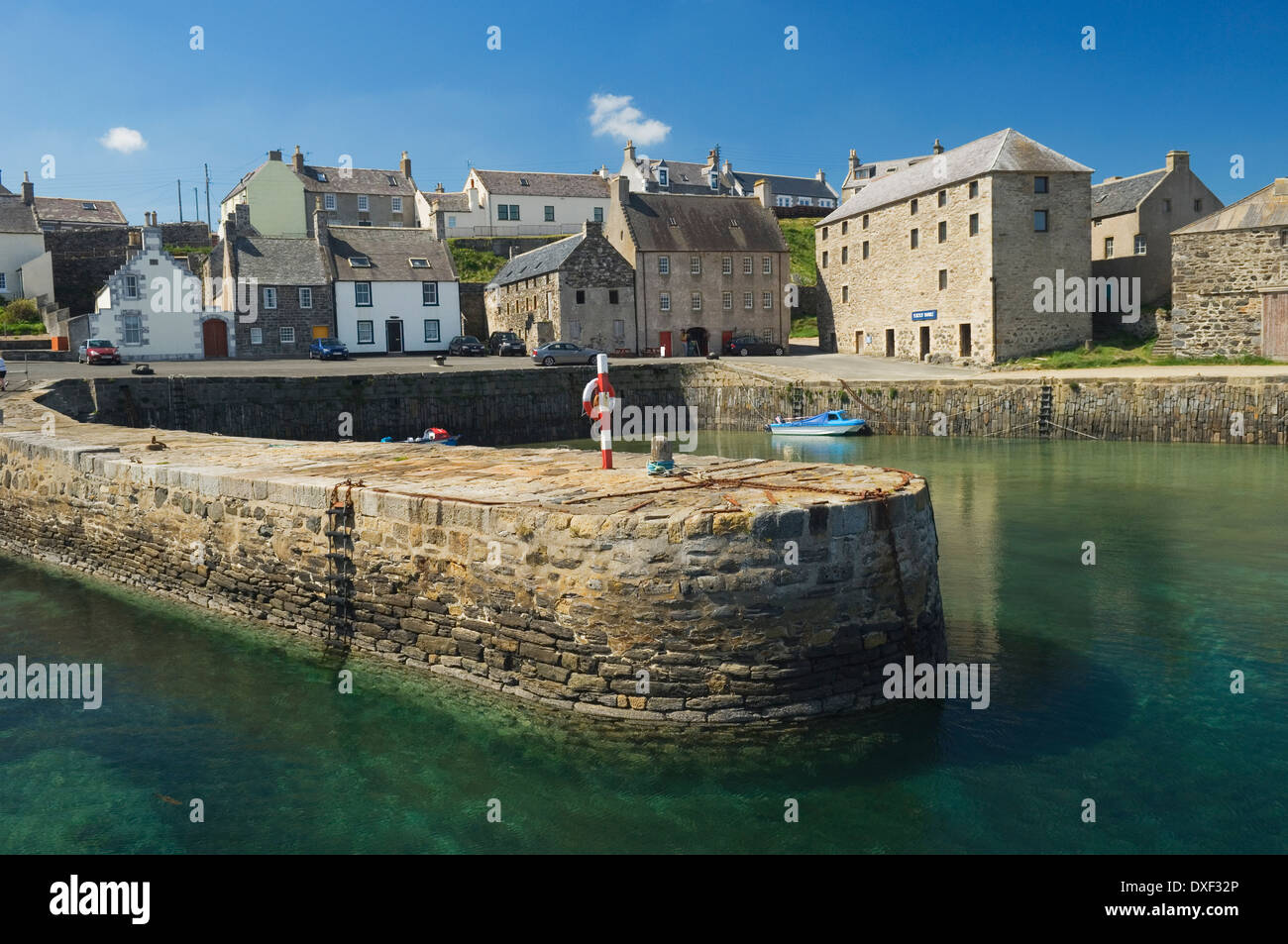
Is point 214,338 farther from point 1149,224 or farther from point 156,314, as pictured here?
point 1149,224

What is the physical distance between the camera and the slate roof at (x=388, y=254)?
54688 mm

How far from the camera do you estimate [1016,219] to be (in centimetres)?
4191

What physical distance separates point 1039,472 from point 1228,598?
13.1 m

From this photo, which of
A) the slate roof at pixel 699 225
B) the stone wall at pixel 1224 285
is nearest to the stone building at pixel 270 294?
the slate roof at pixel 699 225

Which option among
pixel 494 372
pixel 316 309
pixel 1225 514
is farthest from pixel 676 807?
pixel 316 309

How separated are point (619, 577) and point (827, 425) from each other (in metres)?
28.4

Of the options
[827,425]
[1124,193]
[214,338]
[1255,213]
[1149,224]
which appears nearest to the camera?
[827,425]

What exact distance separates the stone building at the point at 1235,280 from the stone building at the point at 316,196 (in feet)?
176

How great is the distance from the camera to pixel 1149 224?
4612 centimetres

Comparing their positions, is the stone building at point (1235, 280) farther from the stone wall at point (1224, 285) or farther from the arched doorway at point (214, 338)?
the arched doorway at point (214, 338)

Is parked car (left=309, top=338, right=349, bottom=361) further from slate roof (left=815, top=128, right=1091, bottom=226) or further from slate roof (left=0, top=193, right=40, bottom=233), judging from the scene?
slate roof (left=815, top=128, right=1091, bottom=226)

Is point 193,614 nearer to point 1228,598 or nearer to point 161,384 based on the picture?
point 1228,598

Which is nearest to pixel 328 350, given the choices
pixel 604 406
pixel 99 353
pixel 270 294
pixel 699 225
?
pixel 270 294

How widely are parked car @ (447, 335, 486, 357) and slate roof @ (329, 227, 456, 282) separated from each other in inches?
174
